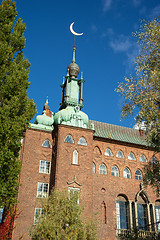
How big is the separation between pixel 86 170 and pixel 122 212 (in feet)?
20.6

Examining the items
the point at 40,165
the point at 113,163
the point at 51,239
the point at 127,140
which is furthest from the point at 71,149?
the point at 51,239

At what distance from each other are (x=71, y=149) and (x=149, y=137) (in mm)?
12588

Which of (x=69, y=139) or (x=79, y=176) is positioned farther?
(x=69, y=139)

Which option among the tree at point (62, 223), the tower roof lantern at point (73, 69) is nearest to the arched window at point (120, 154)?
the tower roof lantern at point (73, 69)

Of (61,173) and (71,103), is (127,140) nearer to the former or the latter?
(71,103)

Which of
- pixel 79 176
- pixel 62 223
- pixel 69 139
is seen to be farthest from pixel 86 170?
pixel 62 223

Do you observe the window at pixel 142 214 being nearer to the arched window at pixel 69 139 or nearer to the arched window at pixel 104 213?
the arched window at pixel 104 213

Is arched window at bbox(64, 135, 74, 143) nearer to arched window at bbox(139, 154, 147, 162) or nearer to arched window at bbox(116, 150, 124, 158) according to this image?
arched window at bbox(116, 150, 124, 158)

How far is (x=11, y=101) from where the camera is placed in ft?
49.7

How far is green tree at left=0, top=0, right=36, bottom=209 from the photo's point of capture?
46.1ft

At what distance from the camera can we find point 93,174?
2866cm

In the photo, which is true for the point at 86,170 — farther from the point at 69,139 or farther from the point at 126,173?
the point at 126,173

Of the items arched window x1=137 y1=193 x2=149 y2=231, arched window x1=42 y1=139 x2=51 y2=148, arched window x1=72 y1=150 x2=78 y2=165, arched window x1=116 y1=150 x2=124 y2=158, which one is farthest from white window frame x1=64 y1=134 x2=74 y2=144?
arched window x1=137 y1=193 x2=149 y2=231

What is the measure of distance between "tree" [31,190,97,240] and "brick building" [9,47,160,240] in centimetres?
557
